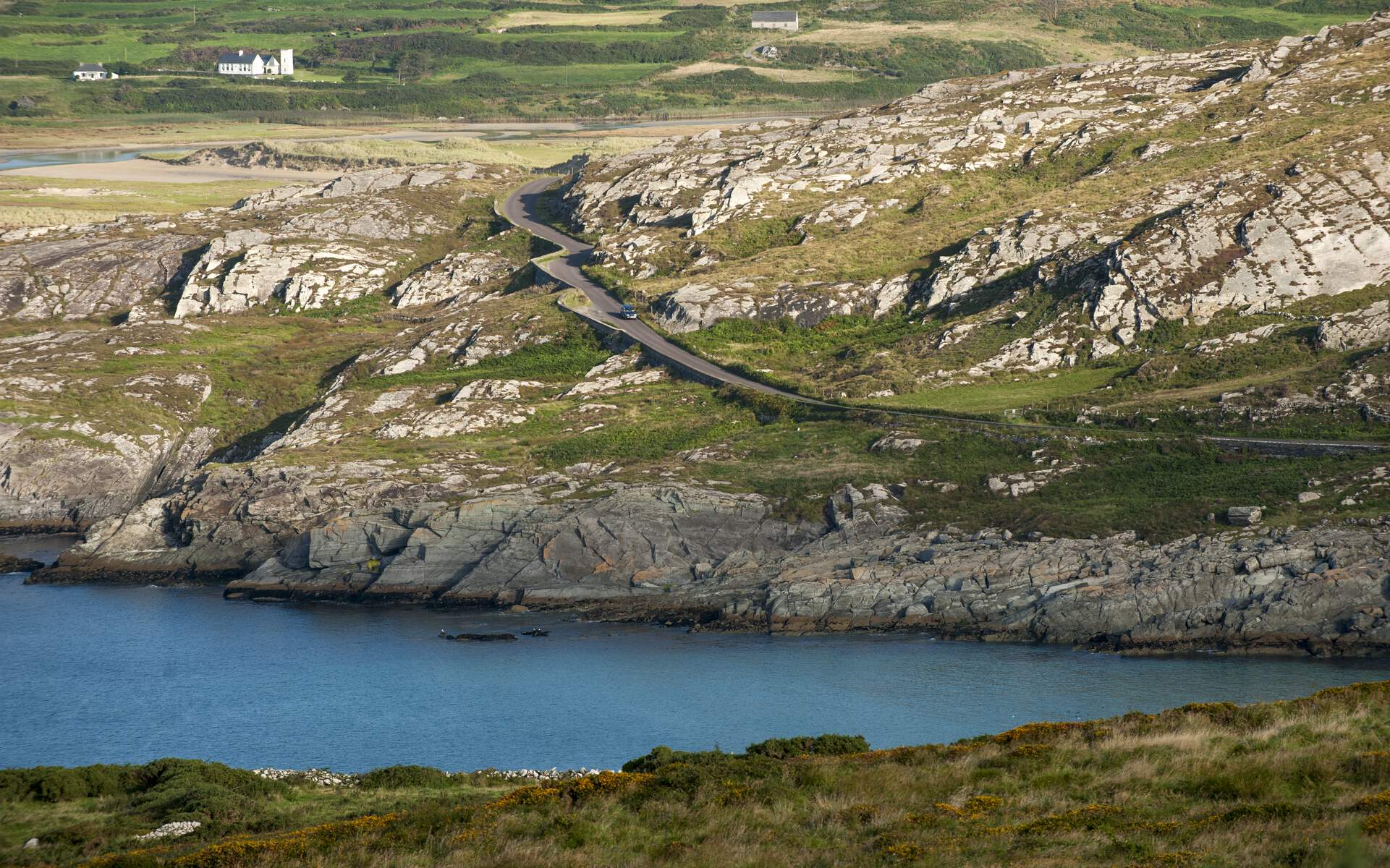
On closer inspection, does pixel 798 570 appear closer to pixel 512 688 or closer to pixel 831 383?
pixel 512 688

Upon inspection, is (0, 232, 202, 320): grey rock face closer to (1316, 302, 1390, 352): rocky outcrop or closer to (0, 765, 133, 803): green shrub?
(0, 765, 133, 803): green shrub

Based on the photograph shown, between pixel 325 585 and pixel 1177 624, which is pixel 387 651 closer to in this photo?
pixel 325 585

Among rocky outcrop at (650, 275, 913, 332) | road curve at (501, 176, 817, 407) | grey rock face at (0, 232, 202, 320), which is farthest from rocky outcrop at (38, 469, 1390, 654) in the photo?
grey rock face at (0, 232, 202, 320)

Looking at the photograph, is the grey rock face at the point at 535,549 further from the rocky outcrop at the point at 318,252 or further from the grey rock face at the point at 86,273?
the grey rock face at the point at 86,273

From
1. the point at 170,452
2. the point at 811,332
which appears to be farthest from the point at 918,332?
the point at 170,452

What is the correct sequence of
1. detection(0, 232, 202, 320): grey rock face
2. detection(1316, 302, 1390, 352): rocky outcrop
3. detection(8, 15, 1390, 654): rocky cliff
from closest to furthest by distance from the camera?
detection(8, 15, 1390, 654): rocky cliff, detection(1316, 302, 1390, 352): rocky outcrop, detection(0, 232, 202, 320): grey rock face

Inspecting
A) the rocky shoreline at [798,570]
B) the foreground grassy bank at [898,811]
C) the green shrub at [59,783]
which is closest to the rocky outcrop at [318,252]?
the rocky shoreline at [798,570]
